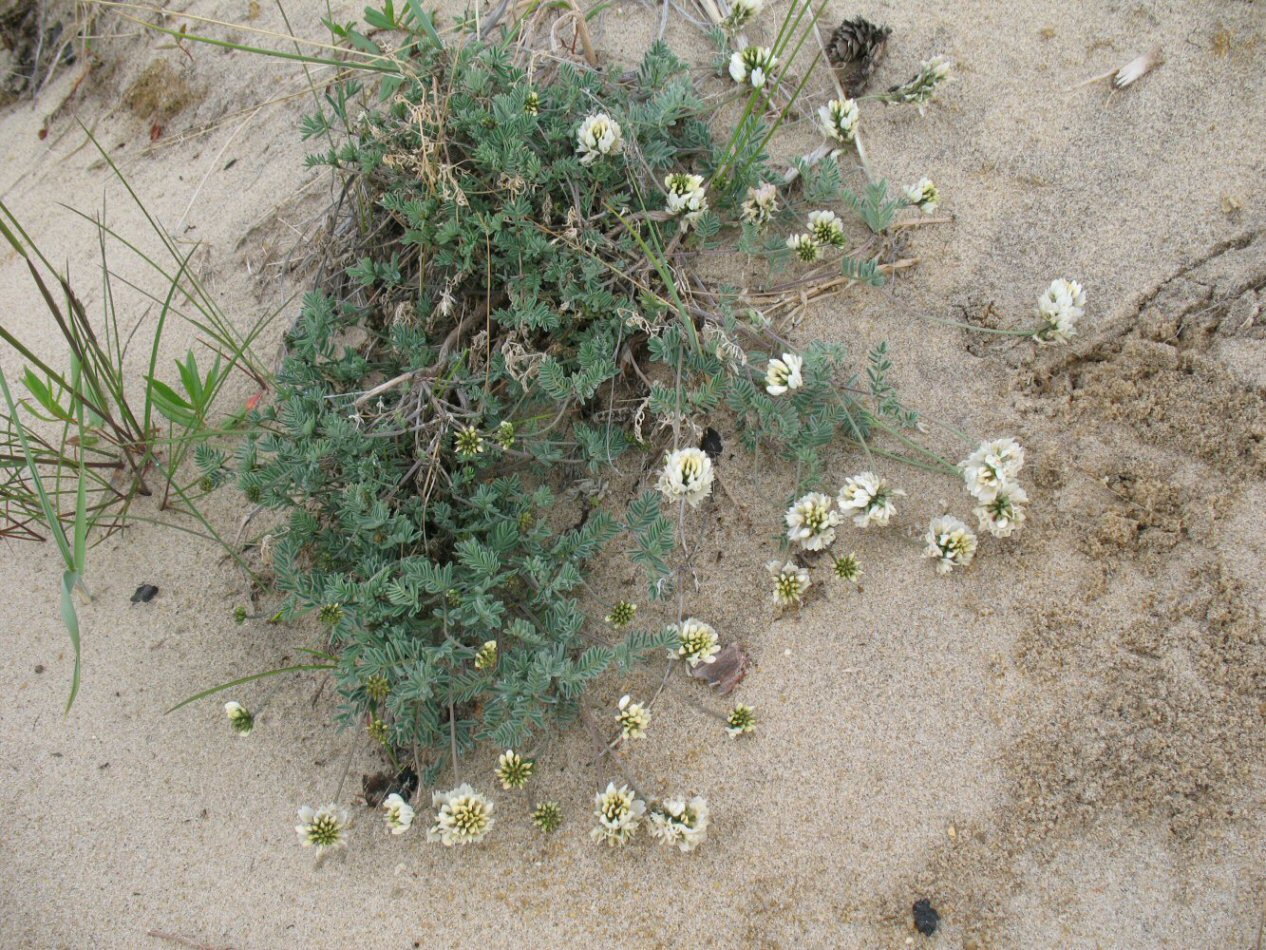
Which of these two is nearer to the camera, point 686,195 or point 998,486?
point 998,486

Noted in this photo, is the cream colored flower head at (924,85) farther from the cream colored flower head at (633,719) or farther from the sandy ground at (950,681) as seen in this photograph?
the cream colored flower head at (633,719)

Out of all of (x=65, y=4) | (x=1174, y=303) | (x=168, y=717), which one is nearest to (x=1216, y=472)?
(x=1174, y=303)

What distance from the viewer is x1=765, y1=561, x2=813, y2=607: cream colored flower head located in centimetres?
231

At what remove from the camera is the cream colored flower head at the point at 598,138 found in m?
2.51

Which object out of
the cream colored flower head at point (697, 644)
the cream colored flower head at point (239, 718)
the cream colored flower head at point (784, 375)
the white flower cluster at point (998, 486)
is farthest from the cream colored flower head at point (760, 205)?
the cream colored flower head at point (239, 718)

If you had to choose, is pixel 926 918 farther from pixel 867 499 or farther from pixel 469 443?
pixel 469 443

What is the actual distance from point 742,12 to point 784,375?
131cm

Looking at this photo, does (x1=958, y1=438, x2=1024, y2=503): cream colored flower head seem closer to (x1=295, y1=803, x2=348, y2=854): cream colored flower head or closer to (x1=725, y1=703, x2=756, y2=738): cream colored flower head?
(x1=725, y1=703, x2=756, y2=738): cream colored flower head

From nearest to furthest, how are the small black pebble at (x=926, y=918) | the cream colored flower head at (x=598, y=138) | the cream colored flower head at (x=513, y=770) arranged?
the small black pebble at (x=926, y=918)
the cream colored flower head at (x=513, y=770)
the cream colored flower head at (x=598, y=138)

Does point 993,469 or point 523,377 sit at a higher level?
point 523,377

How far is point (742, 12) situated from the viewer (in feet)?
9.66

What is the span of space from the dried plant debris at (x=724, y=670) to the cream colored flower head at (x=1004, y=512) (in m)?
0.66

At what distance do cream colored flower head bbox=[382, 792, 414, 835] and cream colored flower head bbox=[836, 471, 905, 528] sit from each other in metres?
1.24

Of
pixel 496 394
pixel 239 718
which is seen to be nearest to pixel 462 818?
pixel 239 718
